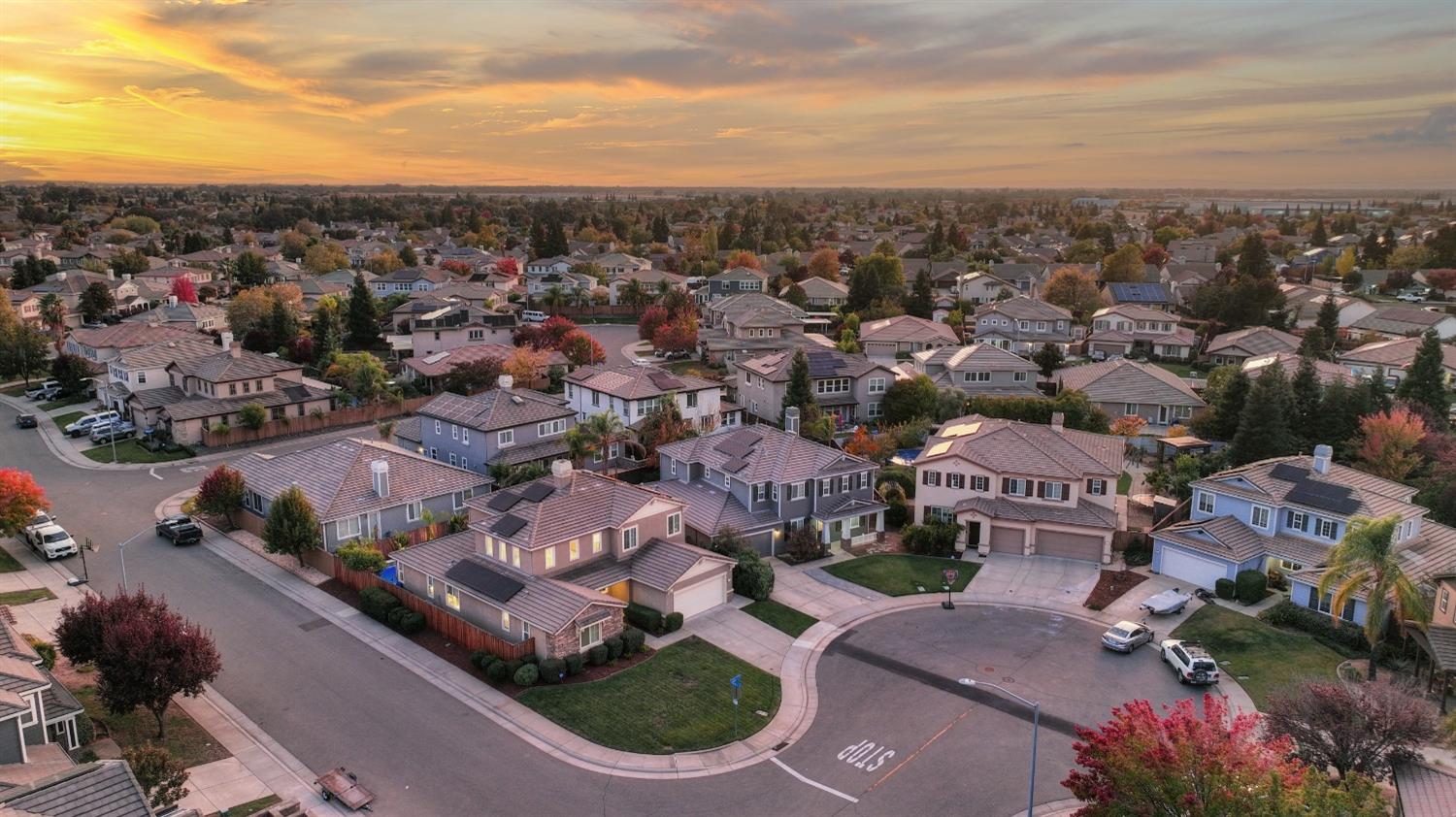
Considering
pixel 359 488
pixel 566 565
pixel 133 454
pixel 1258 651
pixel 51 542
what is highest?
pixel 359 488

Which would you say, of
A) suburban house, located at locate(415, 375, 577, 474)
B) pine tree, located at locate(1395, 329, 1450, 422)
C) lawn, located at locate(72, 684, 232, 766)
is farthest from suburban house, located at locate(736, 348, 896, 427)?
lawn, located at locate(72, 684, 232, 766)

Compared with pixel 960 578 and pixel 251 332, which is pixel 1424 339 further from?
pixel 251 332

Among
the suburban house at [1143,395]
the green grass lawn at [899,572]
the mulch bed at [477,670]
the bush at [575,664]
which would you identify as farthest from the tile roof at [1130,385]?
the bush at [575,664]

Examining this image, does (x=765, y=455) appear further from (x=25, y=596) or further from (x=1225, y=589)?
(x=25, y=596)

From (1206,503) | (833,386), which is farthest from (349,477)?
(1206,503)

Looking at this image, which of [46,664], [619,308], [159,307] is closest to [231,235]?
[159,307]

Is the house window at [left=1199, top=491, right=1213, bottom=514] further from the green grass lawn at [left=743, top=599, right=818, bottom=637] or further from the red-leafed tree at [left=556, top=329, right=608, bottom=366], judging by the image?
the red-leafed tree at [left=556, top=329, right=608, bottom=366]
